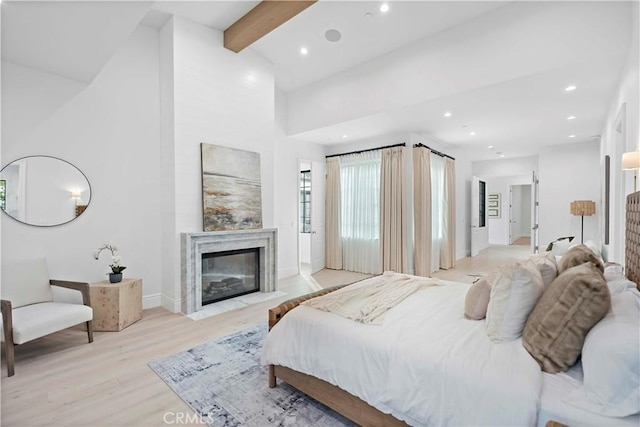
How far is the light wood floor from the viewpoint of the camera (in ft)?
6.45

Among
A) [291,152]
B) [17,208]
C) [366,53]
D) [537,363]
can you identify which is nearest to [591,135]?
[366,53]

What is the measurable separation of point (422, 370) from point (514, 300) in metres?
0.63

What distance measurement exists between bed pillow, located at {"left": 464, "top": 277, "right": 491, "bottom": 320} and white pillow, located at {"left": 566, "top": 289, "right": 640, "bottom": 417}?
662mm

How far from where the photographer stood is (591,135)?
18.7ft

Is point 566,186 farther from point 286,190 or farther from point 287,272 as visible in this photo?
point 287,272

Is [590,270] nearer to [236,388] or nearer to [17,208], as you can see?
[236,388]

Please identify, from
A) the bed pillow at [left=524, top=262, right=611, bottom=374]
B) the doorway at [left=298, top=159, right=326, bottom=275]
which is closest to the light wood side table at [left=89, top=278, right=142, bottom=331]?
the doorway at [left=298, top=159, right=326, bottom=275]

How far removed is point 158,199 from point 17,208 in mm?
1351

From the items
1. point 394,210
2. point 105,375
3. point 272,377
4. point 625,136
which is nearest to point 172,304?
point 105,375

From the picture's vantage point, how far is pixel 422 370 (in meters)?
1.48

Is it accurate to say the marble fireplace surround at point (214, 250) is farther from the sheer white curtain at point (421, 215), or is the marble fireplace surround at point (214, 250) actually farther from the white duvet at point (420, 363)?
the sheer white curtain at point (421, 215)

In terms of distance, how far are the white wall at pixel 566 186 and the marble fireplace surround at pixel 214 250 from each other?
19.7 feet

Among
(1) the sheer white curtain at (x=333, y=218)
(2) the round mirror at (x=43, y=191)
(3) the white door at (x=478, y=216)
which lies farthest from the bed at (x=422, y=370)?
(3) the white door at (x=478, y=216)

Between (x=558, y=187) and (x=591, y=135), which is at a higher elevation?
(x=591, y=135)
